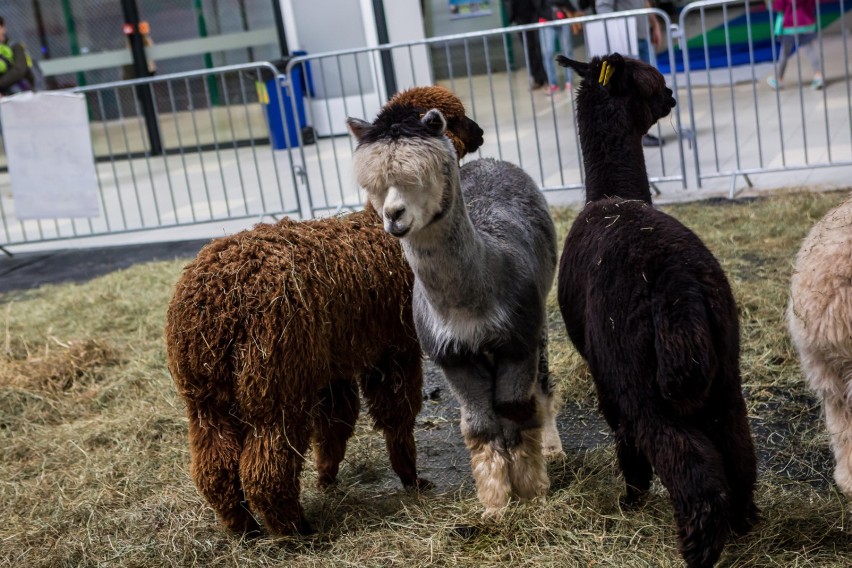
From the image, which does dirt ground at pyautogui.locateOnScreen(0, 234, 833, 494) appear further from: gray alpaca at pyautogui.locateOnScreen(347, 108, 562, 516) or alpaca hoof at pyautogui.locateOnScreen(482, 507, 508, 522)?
gray alpaca at pyautogui.locateOnScreen(347, 108, 562, 516)

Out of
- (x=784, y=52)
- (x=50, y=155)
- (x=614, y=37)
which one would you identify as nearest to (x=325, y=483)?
(x=50, y=155)

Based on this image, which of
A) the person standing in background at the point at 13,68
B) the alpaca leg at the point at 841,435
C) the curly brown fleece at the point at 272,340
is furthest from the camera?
the person standing in background at the point at 13,68

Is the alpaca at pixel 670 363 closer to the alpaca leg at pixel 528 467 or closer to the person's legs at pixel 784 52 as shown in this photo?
the alpaca leg at pixel 528 467

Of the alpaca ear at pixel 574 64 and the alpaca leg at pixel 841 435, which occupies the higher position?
the alpaca ear at pixel 574 64

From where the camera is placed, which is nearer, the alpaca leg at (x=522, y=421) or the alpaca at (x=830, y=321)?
the alpaca at (x=830, y=321)

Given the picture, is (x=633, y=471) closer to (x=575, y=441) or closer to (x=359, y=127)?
(x=575, y=441)

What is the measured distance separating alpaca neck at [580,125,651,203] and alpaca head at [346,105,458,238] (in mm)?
832

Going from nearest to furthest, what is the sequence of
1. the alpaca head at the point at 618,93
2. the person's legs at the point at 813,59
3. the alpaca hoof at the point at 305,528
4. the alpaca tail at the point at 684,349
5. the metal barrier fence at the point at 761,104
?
1. the alpaca tail at the point at 684,349
2. the alpaca hoof at the point at 305,528
3. the alpaca head at the point at 618,93
4. the metal barrier fence at the point at 761,104
5. the person's legs at the point at 813,59

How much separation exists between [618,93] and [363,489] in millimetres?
1869

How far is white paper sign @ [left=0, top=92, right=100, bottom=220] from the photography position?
852 centimetres

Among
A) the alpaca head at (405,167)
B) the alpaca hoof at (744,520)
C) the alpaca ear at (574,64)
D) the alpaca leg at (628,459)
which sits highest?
the alpaca ear at (574,64)

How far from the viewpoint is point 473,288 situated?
3.17 m

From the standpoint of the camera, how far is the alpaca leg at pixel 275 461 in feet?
10.9

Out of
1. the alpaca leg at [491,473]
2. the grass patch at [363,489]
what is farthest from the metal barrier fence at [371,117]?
the alpaca leg at [491,473]
